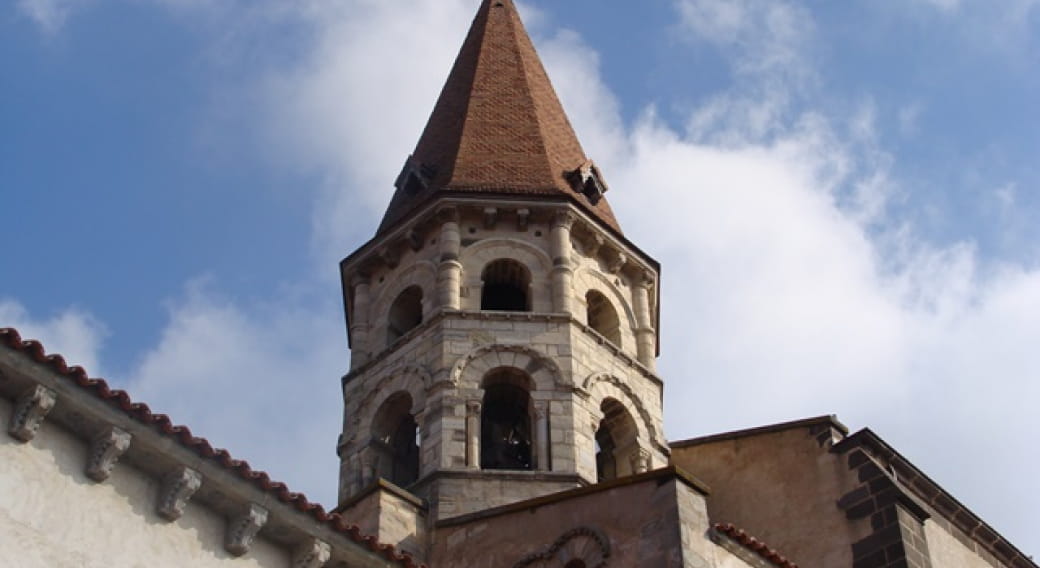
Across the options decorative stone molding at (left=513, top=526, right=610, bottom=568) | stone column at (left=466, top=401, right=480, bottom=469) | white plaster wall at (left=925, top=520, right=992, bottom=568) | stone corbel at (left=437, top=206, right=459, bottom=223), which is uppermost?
stone corbel at (left=437, top=206, right=459, bottom=223)

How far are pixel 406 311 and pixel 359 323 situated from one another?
66cm

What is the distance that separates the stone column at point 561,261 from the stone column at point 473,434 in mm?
2007

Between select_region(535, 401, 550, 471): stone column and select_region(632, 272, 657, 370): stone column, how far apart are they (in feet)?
7.82

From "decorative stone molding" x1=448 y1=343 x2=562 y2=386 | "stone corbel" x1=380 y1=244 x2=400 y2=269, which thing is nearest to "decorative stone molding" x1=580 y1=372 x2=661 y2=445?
"decorative stone molding" x1=448 y1=343 x2=562 y2=386

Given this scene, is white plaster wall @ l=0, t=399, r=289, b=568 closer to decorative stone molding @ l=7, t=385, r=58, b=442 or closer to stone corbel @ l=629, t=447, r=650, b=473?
decorative stone molding @ l=7, t=385, r=58, b=442

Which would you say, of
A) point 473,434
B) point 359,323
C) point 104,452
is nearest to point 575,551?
point 473,434

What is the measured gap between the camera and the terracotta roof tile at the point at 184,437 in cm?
960

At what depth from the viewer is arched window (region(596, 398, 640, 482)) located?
1795 centimetres

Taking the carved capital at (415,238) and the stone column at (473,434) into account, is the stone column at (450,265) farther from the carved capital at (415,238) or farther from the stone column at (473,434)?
the stone column at (473,434)

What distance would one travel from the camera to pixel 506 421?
18500 mm

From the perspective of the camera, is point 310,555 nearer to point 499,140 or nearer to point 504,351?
point 504,351

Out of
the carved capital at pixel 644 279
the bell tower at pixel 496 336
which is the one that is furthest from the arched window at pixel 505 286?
the carved capital at pixel 644 279

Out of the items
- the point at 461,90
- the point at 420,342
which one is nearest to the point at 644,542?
the point at 420,342

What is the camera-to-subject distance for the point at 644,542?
12.9 m
